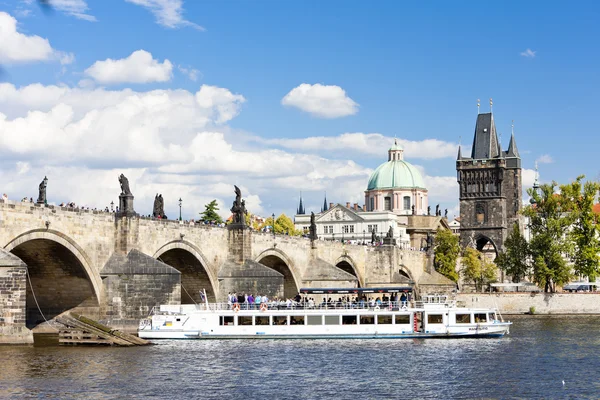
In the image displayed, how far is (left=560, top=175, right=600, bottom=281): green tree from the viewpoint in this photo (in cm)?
9731

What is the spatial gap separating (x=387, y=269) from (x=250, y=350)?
180 ft

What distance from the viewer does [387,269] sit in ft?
334

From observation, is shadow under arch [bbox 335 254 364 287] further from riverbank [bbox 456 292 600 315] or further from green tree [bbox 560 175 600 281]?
green tree [bbox 560 175 600 281]

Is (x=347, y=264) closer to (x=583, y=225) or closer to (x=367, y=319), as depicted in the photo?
(x=583, y=225)

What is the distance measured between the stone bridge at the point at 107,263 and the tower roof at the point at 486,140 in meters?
88.9

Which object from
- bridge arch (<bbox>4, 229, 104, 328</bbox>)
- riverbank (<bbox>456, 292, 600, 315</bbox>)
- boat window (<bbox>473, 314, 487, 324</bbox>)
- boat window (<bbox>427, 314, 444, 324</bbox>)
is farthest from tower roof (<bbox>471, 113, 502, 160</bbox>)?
bridge arch (<bbox>4, 229, 104, 328</bbox>)

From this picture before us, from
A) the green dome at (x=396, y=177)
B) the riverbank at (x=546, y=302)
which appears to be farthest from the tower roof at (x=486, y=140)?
the riverbank at (x=546, y=302)

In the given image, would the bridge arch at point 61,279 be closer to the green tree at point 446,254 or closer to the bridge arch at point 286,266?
the bridge arch at point 286,266

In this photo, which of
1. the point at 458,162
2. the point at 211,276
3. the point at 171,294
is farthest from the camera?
the point at 458,162

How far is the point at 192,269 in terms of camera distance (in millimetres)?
62688

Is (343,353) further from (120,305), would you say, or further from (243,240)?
(243,240)

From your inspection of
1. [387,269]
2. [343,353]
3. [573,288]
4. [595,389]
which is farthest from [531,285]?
[595,389]

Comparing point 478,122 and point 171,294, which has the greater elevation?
point 478,122

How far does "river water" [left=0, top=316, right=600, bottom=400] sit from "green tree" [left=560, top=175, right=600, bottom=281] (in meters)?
45.7
